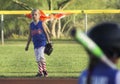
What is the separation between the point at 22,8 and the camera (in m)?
49.0

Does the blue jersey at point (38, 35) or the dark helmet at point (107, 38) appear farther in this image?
the blue jersey at point (38, 35)

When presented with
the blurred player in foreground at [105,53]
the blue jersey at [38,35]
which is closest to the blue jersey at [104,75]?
the blurred player in foreground at [105,53]

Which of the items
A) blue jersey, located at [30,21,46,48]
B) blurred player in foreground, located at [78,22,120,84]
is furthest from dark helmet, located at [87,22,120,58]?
blue jersey, located at [30,21,46,48]

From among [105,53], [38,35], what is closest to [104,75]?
Answer: [105,53]

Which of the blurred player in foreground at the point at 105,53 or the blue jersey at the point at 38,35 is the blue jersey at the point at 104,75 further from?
the blue jersey at the point at 38,35

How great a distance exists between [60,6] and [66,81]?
3948cm

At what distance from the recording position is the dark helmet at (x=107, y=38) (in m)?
2.30

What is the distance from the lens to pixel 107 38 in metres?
2.30

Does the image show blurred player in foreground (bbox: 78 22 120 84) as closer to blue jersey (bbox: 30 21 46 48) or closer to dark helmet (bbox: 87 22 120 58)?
dark helmet (bbox: 87 22 120 58)

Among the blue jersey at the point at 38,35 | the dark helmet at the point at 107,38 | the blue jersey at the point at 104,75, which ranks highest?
the dark helmet at the point at 107,38

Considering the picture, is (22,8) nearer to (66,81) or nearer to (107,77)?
(66,81)

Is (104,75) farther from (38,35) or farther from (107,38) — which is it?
(38,35)

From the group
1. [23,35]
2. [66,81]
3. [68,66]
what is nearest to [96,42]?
[66,81]

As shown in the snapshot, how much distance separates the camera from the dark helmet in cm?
230
